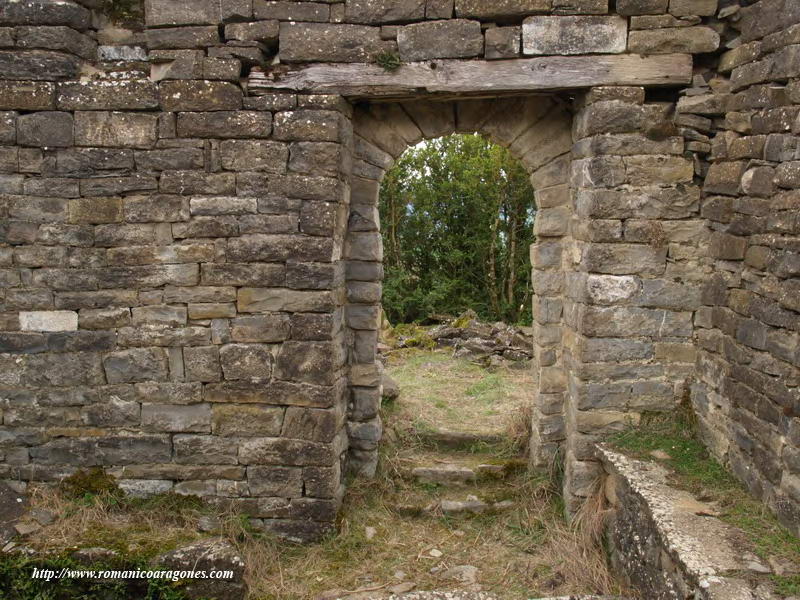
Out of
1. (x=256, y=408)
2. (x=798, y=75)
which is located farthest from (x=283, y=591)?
(x=798, y=75)

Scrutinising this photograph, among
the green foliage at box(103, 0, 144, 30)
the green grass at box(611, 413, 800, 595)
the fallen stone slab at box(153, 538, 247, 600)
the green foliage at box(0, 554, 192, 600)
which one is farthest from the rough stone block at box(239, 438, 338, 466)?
the green foliage at box(103, 0, 144, 30)

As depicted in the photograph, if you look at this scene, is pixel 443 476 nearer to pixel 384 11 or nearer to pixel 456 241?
pixel 384 11

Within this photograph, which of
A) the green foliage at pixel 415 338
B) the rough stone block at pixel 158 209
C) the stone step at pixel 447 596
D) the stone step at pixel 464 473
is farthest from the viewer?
the green foliage at pixel 415 338

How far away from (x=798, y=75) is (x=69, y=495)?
5241mm

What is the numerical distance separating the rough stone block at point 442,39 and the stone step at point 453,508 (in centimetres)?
324

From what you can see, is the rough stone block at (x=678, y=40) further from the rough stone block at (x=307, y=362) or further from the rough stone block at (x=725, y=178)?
the rough stone block at (x=307, y=362)

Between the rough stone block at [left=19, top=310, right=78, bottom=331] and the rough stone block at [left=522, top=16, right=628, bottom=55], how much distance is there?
3.54 metres

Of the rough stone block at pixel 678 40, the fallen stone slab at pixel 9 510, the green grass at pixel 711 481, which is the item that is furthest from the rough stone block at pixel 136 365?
the rough stone block at pixel 678 40

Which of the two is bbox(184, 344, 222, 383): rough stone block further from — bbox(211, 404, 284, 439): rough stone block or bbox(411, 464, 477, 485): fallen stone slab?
bbox(411, 464, 477, 485): fallen stone slab

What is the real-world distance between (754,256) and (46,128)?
15.0ft

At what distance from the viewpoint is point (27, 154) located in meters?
4.10

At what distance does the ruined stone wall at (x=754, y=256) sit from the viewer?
326 centimetres

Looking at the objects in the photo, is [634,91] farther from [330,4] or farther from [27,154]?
[27,154]

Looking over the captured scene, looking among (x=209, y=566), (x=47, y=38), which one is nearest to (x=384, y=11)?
(x=47, y=38)
